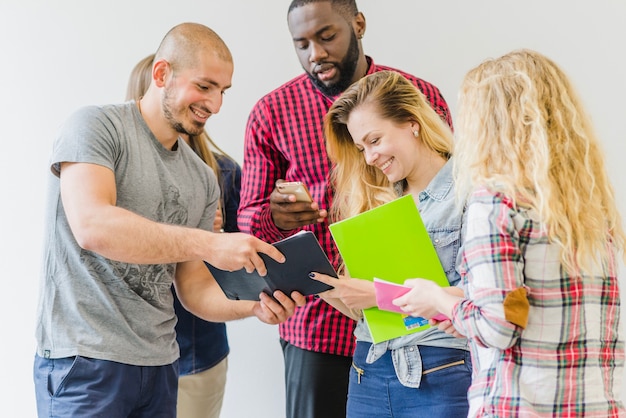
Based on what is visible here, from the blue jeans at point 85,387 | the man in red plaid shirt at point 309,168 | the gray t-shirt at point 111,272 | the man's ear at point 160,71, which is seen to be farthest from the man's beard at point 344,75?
Result: the blue jeans at point 85,387

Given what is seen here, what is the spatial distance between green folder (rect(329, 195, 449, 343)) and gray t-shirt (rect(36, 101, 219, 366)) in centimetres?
52

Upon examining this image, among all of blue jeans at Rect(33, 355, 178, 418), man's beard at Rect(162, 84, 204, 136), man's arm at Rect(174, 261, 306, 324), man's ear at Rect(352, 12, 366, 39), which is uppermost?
man's ear at Rect(352, 12, 366, 39)

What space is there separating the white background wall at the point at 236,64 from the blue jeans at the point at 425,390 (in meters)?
1.19

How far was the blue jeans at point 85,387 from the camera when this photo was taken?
177 cm

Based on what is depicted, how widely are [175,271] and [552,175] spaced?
1184 millimetres

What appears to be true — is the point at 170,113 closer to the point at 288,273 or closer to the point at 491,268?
the point at 288,273

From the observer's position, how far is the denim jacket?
1757 mm

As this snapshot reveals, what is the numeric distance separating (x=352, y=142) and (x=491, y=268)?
0.89 meters

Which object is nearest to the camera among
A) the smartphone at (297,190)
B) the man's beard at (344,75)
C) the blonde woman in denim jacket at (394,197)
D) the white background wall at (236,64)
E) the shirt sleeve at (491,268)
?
the shirt sleeve at (491,268)

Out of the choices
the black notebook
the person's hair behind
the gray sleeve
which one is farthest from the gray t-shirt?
the person's hair behind

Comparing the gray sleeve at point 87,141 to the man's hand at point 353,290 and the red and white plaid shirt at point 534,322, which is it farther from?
the red and white plaid shirt at point 534,322

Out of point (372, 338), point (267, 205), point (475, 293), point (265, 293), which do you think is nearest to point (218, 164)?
point (267, 205)

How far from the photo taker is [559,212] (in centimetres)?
136

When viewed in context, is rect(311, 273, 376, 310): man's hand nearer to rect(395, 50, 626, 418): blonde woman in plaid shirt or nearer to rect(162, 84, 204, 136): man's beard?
rect(395, 50, 626, 418): blonde woman in plaid shirt
